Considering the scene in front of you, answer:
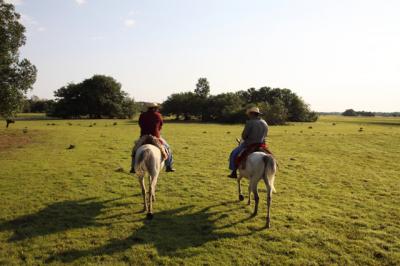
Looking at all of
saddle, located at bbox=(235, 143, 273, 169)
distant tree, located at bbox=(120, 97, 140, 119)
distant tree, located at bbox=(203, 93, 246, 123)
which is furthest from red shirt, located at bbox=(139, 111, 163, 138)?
distant tree, located at bbox=(120, 97, 140, 119)

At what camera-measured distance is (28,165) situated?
1912 centimetres

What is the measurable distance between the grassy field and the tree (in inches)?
430

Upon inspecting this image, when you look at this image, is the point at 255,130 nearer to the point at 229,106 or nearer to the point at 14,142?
the point at 14,142

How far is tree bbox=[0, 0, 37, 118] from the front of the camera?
28984mm

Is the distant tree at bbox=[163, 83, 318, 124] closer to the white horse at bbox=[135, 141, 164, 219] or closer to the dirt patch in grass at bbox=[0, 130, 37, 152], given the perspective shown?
the dirt patch in grass at bbox=[0, 130, 37, 152]

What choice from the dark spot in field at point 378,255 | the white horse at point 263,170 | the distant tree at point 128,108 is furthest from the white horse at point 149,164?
the distant tree at point 128,108

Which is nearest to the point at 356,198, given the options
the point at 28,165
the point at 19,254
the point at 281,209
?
the point at 281,209

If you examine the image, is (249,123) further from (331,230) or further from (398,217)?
(398,217)

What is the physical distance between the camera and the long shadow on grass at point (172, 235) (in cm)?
852

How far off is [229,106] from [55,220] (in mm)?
65086

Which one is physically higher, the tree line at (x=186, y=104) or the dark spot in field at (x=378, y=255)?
the tree line at (x=186, y=104)

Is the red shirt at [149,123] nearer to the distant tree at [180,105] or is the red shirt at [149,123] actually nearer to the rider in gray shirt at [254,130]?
the rider in gray shirt at [254,130]

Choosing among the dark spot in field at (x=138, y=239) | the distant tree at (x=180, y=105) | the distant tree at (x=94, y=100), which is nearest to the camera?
the dark spot in field at (x=138, y=239)

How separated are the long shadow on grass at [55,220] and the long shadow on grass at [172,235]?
64.9 inches
